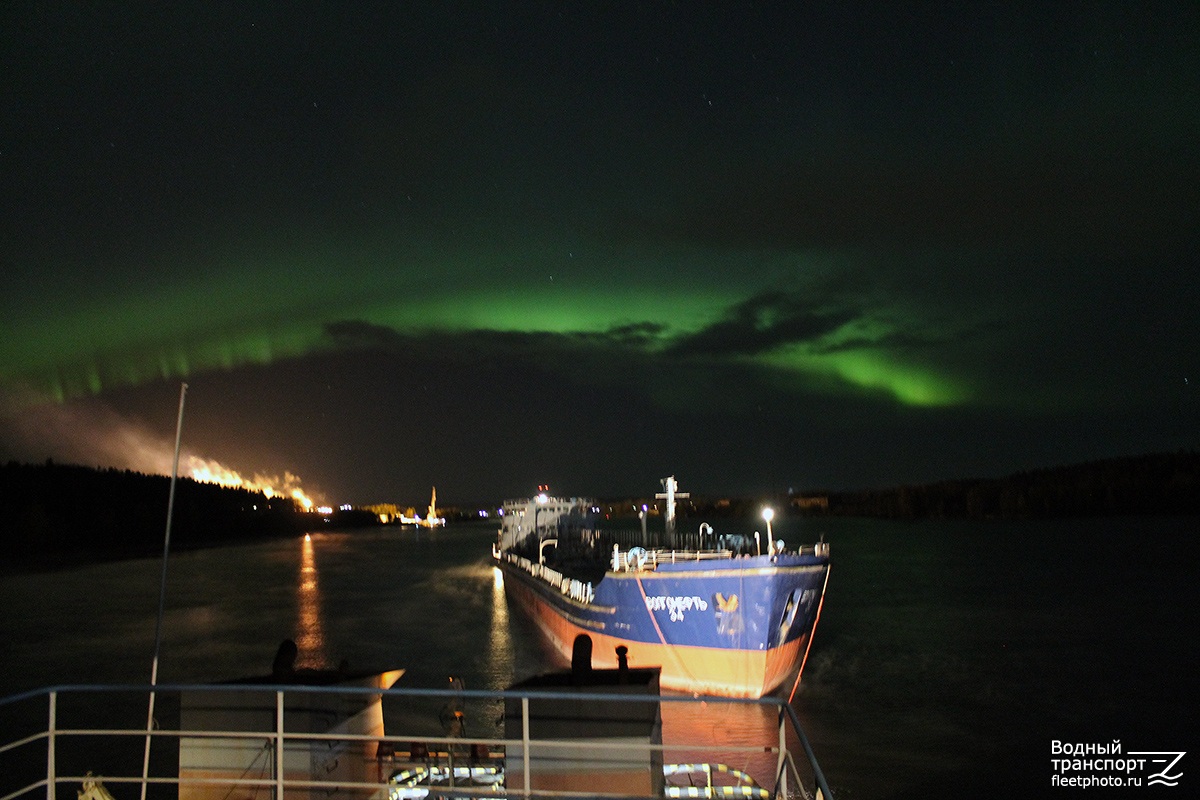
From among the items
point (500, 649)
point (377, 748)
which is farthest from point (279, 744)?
point (500, 649)

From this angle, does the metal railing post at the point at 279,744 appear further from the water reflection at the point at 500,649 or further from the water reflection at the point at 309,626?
the water reflection at the point at 500,649

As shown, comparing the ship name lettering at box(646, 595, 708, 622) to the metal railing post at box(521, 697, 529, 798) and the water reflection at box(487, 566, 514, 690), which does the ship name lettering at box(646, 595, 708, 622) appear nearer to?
the water reflection at box(487, 566, 514, 690)

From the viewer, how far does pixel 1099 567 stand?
303ft

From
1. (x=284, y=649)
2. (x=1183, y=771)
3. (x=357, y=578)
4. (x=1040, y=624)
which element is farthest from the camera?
(x=357, y=578)

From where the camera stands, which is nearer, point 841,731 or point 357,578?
point 841,731

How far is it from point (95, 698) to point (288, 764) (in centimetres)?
2469

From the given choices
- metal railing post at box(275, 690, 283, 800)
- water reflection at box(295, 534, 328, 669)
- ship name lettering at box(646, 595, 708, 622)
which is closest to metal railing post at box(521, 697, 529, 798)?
metal railing post at box(275, 690, 283, 800)

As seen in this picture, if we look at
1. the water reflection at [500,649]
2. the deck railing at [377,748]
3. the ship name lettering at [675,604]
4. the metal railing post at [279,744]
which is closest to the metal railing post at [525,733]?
the deck railing at [377,748]

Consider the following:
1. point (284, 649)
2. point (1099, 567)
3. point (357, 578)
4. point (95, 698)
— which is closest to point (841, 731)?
point (284, 649)

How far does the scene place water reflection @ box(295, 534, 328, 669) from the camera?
37844 millimetres

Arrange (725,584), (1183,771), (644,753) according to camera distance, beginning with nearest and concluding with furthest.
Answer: (644,753) → (1183,771) → (725,584)

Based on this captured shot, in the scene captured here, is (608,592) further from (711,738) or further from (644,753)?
(644,753)

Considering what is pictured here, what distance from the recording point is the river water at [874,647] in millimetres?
23266

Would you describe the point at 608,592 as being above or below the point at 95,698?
above
